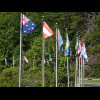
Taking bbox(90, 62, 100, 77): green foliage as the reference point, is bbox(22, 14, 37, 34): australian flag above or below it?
above

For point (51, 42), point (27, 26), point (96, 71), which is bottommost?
point (96, 71)

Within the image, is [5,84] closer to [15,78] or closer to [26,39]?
[15,78]

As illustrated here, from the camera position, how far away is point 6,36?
79.3 m

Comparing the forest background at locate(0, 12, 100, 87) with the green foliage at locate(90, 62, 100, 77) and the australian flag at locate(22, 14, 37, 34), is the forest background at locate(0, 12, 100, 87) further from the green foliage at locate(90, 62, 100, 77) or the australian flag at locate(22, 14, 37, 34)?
the australian flag at locate(22, 14, 37, 34)

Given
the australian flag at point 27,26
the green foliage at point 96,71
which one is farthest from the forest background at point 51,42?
the australian flag at point 27,26

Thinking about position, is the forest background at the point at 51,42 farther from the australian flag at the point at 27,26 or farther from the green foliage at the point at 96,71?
the australian flag at the point at 27,26

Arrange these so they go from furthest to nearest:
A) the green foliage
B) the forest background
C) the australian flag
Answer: the green foliage < the forest background < the australian flag

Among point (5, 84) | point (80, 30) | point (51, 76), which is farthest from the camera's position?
point (80, 30)

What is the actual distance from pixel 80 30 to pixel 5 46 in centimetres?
1913

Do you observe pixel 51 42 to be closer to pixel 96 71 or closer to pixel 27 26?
pixel 96 71

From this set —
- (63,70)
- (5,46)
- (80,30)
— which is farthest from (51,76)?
(80,30)

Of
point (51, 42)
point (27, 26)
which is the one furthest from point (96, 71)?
point (27, 26)

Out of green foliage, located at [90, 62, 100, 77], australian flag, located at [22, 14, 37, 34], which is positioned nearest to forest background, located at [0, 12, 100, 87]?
green foliage, located at [90, 62, 100, 77]

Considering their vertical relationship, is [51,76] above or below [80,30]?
below
